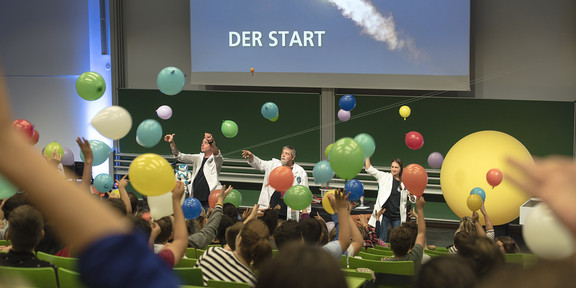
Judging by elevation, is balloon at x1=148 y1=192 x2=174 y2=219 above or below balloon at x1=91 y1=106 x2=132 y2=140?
below

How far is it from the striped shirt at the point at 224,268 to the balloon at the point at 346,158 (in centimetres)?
213

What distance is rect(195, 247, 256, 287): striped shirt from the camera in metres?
3.00

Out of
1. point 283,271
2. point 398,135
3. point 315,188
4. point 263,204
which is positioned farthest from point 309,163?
point 283,271

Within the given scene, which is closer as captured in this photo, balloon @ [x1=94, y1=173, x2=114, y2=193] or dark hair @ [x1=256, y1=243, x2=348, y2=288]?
dark hair @ [x1=256, y1=243, x2=348, y2=288]

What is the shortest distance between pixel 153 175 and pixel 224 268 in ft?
3.10

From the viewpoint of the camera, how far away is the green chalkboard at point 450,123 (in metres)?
8.32

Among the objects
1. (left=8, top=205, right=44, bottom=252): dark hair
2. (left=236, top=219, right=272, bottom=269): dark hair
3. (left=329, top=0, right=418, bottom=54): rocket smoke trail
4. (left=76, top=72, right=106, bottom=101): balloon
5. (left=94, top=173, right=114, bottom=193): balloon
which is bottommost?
(left=94, top=173, right=114, bottom=193): balloon

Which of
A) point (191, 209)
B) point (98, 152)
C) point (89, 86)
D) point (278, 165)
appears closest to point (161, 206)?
point (191, 209)

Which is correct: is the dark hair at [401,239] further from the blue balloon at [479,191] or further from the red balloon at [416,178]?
the blue balloon at [479,191]

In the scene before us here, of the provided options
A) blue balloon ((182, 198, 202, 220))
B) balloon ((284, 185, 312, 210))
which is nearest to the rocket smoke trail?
balloon ((284, 185, 312, 210))

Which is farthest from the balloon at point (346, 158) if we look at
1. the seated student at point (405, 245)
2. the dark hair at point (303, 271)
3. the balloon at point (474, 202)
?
the dark hair at point (303, 271)

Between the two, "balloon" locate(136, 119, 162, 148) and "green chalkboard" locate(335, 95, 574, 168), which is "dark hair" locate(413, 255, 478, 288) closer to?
"balloon" locate(136, 119, 162, 148)

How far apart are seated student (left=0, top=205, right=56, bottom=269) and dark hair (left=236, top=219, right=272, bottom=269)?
999 mm

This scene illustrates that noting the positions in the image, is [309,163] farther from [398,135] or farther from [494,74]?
[494,74]
